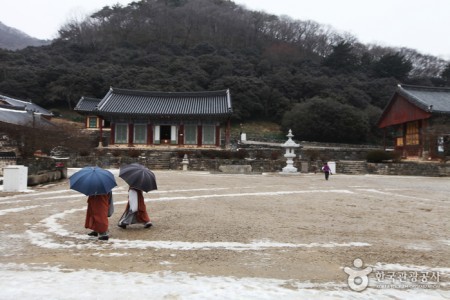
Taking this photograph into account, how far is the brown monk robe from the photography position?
5980mm

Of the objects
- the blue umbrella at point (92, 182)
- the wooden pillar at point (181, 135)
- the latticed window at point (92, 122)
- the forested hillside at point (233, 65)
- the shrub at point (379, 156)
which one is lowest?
the blue umbrella at point (92, 182)

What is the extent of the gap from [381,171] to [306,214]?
20.5 metres

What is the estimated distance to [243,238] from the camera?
6168 mm

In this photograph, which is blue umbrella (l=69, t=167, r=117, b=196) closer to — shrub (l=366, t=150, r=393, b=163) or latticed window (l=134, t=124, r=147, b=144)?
shrub (l=366, t=150, r=393, b=163)

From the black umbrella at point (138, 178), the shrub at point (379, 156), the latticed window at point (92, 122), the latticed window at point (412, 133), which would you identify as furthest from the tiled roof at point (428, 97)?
the latticed window at point (92, 122)

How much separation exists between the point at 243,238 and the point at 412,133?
31511mm

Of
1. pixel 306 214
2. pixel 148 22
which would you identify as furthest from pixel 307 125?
pixel 148 22

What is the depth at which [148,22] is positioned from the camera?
7812cm

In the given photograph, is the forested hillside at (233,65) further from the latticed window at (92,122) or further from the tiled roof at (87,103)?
the latticed window at (92,122)

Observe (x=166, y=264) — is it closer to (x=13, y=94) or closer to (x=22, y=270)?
(x=22, y=270)

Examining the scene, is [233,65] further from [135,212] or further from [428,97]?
[135,212]

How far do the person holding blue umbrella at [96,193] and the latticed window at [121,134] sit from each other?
29.0m

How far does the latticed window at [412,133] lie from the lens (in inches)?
1249

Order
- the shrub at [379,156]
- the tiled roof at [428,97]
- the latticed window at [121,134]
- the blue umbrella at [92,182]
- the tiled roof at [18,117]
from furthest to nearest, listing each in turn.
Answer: the latticed window at [121,134], the tiled roof at [428,97], the shrub at [379,156], the tiled roof at [18,117], the blue umbrella at [92,182]
